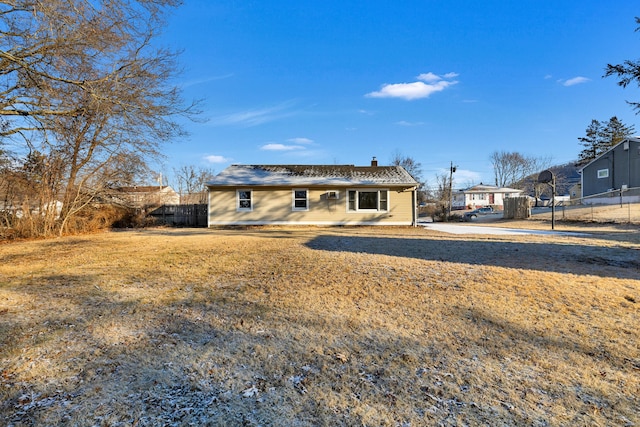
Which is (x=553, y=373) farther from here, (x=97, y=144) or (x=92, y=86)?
(x=97, y=144)

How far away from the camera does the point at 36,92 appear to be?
7961 mm

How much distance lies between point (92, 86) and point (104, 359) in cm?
688

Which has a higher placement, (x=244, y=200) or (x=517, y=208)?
(x=244, y=200)

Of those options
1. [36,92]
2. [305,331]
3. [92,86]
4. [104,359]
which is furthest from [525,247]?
[36,92]

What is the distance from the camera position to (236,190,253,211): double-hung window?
1806cm

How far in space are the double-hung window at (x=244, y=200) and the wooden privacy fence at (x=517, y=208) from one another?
18.2 meters

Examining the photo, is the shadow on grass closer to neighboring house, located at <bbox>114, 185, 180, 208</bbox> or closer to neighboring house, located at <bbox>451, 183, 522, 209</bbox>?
neighboring house, located at <bbox>114, 185, 180, 208</bbox>

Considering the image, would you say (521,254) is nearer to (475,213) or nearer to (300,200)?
(300,200)

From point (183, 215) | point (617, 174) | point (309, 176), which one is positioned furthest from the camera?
point (617, 174)

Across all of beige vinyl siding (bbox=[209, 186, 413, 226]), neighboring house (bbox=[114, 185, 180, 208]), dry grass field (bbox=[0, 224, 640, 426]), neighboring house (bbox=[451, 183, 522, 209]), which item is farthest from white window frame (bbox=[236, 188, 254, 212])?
neighboring house (bbox=[451, 183, 522, 209])

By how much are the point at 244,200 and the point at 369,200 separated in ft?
21.8

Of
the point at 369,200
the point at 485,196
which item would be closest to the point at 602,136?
the point at 485,196

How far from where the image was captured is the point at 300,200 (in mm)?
18109

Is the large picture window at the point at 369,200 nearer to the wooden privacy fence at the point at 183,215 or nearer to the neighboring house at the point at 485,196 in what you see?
the wooden privacy fence at the point at 183,215
